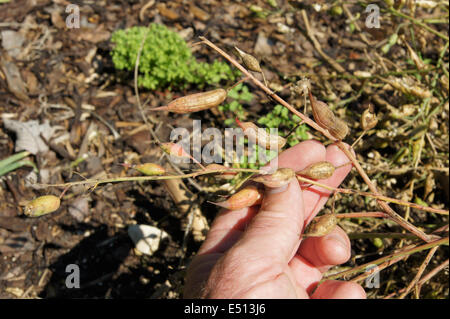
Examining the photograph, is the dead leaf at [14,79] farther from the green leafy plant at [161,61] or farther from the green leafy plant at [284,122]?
the green leafy plant at [284,122]

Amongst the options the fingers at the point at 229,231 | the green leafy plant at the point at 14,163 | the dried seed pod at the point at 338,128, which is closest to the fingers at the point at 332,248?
the fingers at the point at 229,231

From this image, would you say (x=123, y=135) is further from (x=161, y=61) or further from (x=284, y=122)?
(x=284, y=122)

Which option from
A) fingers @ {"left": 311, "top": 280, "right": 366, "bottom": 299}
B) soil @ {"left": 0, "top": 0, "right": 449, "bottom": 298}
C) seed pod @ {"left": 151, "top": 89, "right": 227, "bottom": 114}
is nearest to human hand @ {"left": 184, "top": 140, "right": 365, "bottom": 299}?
fingers @ {"left": 311, "top": 280, "right": 366, "bottom": 299}

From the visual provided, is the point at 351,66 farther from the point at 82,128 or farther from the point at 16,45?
the point at 16,45

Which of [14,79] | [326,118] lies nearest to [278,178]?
[326,118]

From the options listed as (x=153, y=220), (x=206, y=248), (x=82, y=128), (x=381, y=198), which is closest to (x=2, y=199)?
(x=82, y=128)

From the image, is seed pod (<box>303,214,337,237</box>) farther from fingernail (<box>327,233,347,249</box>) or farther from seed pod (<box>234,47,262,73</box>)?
seed pod (<box>234,47,262,73</box>)
